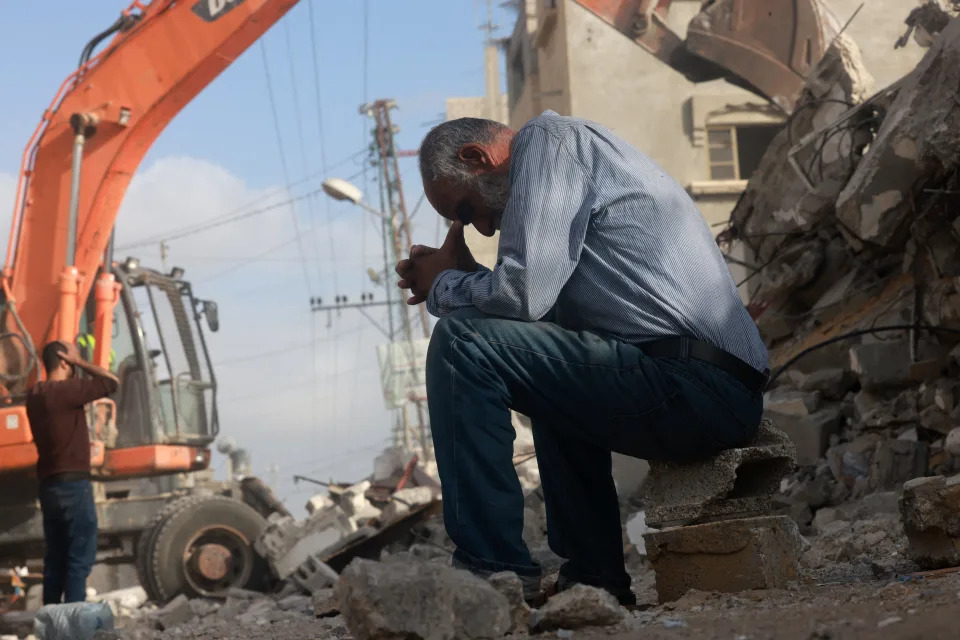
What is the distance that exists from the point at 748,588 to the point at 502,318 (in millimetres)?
946

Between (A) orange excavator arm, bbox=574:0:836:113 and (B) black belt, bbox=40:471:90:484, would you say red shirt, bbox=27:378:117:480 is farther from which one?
(A) orange excavator arm, bbox=574:0:836:113

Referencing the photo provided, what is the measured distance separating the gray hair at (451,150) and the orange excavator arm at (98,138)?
5.98 metres

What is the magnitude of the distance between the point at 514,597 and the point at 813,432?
169 inches

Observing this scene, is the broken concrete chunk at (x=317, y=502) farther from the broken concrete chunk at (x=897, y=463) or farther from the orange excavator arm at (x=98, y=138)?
the broken concrete chunk at (x=897, y=463)

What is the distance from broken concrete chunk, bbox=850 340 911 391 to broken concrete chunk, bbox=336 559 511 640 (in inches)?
167

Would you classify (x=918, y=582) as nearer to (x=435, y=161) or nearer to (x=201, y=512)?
(x=435, y=161)

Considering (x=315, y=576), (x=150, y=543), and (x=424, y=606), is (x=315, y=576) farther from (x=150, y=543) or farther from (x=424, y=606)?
(x=424, y=606)

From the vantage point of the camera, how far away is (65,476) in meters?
6.00

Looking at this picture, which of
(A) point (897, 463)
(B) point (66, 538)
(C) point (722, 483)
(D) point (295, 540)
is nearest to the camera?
(C) point (722, 483)

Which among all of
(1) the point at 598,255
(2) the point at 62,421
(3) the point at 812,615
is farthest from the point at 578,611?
(2) the point at 62,421

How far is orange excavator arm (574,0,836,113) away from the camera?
16766 millimetres

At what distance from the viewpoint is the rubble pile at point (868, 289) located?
525 cm

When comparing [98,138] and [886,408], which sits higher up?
[98,138]

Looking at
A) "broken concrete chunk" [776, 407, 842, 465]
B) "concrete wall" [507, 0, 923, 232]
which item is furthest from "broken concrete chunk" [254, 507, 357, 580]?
"concrete wall" [507, 0, 923, 232]
